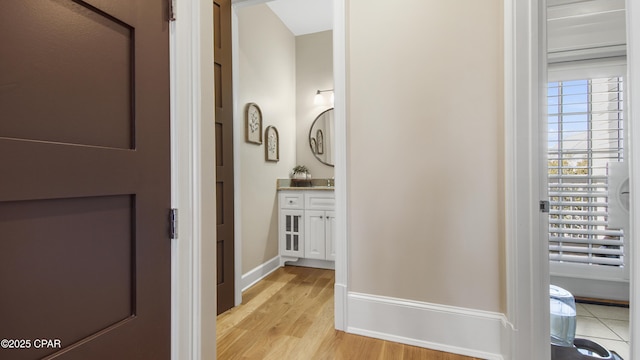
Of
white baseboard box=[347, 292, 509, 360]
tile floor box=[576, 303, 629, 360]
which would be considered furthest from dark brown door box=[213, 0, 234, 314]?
tile floor box=[576, 303, 629, 360]

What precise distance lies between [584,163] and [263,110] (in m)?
2.95

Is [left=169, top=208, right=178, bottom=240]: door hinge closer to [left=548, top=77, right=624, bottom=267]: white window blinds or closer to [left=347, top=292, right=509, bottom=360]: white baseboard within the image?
[left=347, top=292, right=509, bottom=360]: white baseboard

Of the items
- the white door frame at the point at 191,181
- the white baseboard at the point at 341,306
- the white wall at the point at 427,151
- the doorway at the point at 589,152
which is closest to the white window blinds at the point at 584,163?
the doorway at the point at 589,152

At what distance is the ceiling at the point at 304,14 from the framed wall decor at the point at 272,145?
1310mm

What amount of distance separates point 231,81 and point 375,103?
1.21 meters

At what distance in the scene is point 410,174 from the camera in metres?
1.82

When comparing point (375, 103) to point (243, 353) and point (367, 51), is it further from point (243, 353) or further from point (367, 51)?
point (243, 353)

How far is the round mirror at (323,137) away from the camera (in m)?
3.73

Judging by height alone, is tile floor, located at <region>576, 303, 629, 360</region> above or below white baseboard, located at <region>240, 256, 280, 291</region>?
below

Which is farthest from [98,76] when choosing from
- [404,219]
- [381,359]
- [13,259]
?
[381,359]

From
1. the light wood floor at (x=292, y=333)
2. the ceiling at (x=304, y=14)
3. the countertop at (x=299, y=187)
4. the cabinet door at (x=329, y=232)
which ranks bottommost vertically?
the light wood floor at (x=292, y=333)

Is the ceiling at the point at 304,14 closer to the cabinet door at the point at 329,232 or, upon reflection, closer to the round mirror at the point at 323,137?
the round mirror at the point at 323,137

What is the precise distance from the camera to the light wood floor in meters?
1.68

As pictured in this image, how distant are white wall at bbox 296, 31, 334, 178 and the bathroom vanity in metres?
0.59
